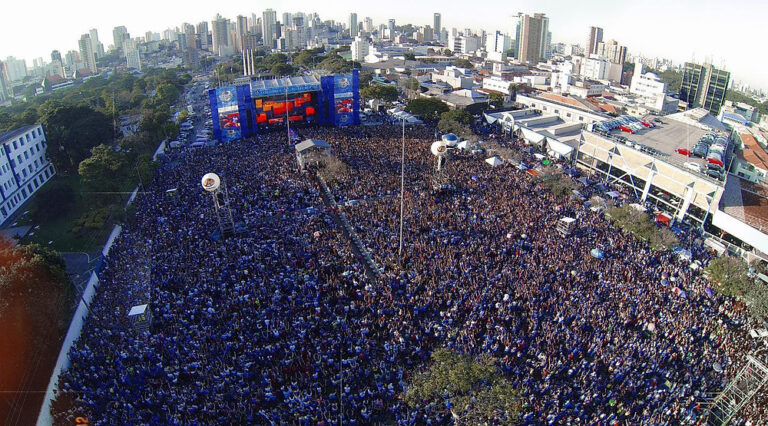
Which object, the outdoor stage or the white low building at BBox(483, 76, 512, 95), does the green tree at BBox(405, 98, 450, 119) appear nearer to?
the outdoor stage

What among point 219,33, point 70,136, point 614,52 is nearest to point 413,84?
point 70,136

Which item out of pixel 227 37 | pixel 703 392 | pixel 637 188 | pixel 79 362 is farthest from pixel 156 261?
pixel 227 37

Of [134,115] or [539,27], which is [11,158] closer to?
[134,115]

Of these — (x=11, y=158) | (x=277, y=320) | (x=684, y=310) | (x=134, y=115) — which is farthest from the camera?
(x=134, y=115)

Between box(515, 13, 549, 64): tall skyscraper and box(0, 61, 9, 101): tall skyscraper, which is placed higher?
box(515, 13, 549, 64): tall skyscraper

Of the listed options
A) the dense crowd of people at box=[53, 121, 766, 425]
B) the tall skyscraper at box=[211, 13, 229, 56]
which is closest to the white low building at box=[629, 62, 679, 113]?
the dense crowd of people at box=[53, 121, 766, 425]

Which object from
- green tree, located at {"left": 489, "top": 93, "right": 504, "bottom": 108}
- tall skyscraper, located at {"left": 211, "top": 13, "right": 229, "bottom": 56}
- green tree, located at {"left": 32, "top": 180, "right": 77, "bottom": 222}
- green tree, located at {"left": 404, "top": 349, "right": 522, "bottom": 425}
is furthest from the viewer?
tall skyscraper, located at {"left": 211, "top": 13, "right": 229, "bottom": 56}
